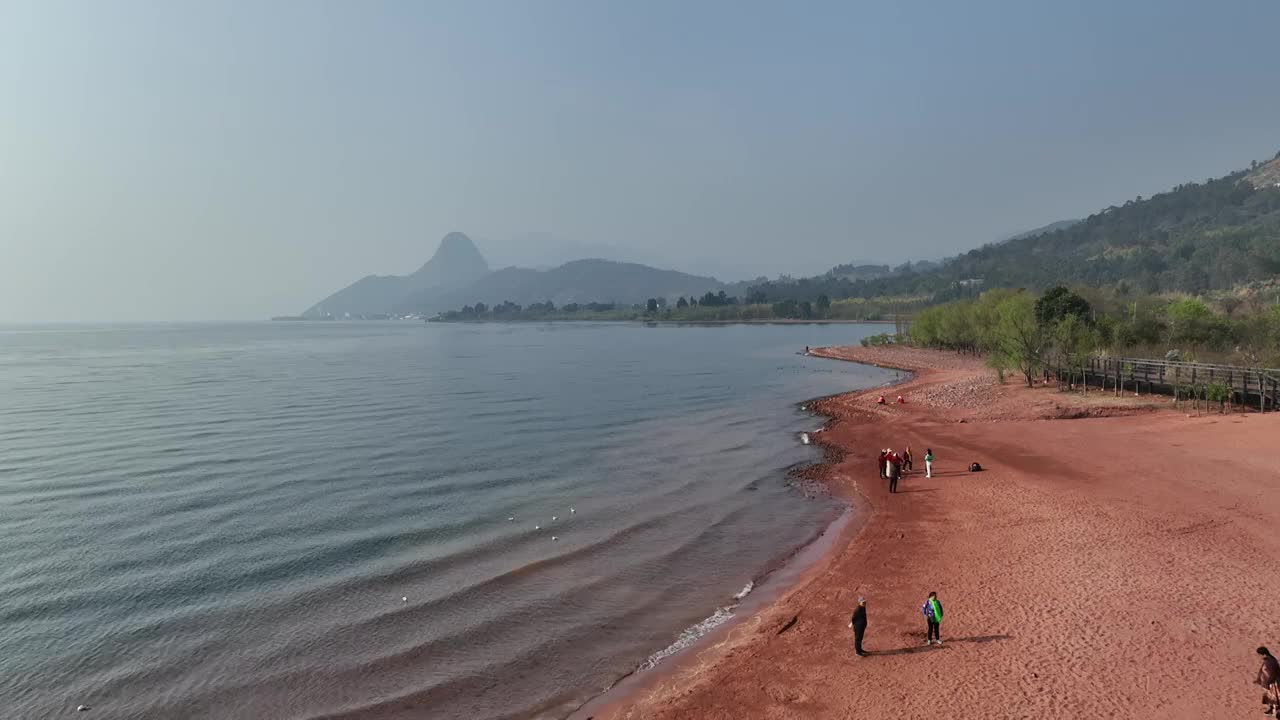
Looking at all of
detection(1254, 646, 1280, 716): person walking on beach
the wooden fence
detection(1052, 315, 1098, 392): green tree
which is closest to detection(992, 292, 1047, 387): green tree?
detection(1052, 315, 1098, 392): green tree

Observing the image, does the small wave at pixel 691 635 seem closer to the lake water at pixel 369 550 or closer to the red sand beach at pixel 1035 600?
the lake water at pixel 369 550

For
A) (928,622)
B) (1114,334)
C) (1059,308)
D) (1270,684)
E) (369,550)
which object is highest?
(1059,308)

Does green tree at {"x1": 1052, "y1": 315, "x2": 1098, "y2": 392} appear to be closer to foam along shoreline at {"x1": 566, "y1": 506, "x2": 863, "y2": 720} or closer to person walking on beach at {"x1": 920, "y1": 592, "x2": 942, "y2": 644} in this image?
foam along shoreline at {"x1": 566, "y1": 506, "x2": 863, "y2": 720}

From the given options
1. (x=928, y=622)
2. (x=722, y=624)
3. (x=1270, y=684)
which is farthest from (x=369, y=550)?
(x=1270, y=684)

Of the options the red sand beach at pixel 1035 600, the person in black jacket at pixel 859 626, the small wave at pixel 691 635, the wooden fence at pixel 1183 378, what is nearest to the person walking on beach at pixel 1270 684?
the red sand beach at pixel 1035 600

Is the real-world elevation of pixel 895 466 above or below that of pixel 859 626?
above

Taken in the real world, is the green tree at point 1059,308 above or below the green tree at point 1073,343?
above

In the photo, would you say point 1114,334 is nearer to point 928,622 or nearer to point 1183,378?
point 1183,378
